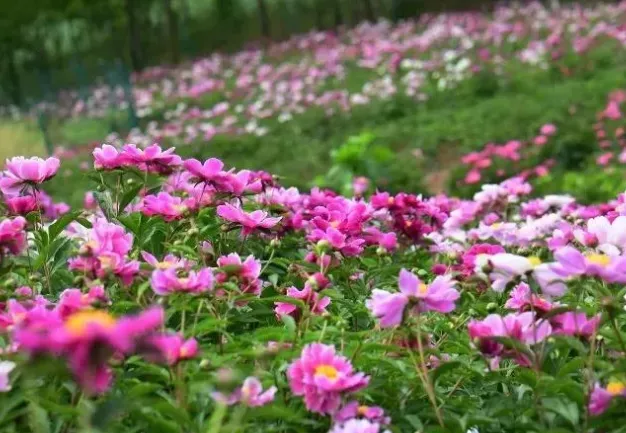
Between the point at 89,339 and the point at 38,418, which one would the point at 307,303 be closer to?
the point at 38,418

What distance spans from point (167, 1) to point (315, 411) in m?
19.7

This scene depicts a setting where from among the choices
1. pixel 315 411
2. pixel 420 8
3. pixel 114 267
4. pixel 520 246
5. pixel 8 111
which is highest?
pixel 114 267

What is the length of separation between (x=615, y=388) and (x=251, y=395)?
0.54 metres

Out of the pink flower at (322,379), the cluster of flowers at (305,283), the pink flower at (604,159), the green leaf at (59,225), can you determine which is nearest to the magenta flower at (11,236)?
the cluster of flowers at (305,283)

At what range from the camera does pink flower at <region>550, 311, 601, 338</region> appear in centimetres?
134

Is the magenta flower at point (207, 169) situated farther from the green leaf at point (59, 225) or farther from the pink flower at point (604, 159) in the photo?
the pink flower at point (604, 159)

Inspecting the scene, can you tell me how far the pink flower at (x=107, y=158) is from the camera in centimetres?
177

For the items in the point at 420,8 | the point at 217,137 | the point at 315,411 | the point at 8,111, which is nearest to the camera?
the point at 315,411

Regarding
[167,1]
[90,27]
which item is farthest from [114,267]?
[90,27]

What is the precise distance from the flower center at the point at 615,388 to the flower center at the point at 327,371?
1.35ft

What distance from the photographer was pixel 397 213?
213 centimetres

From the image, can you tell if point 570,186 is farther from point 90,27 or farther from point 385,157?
point 90,27

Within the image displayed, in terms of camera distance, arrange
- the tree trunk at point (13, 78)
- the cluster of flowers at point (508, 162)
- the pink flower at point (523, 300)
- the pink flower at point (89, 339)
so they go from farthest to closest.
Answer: the tree trunk at point (13, 78) → the cluster of flowers at point (508, 162) → the pink flower at point (523, 300) → the pink flower at point (89, 339)

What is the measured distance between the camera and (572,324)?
4.41 ft
